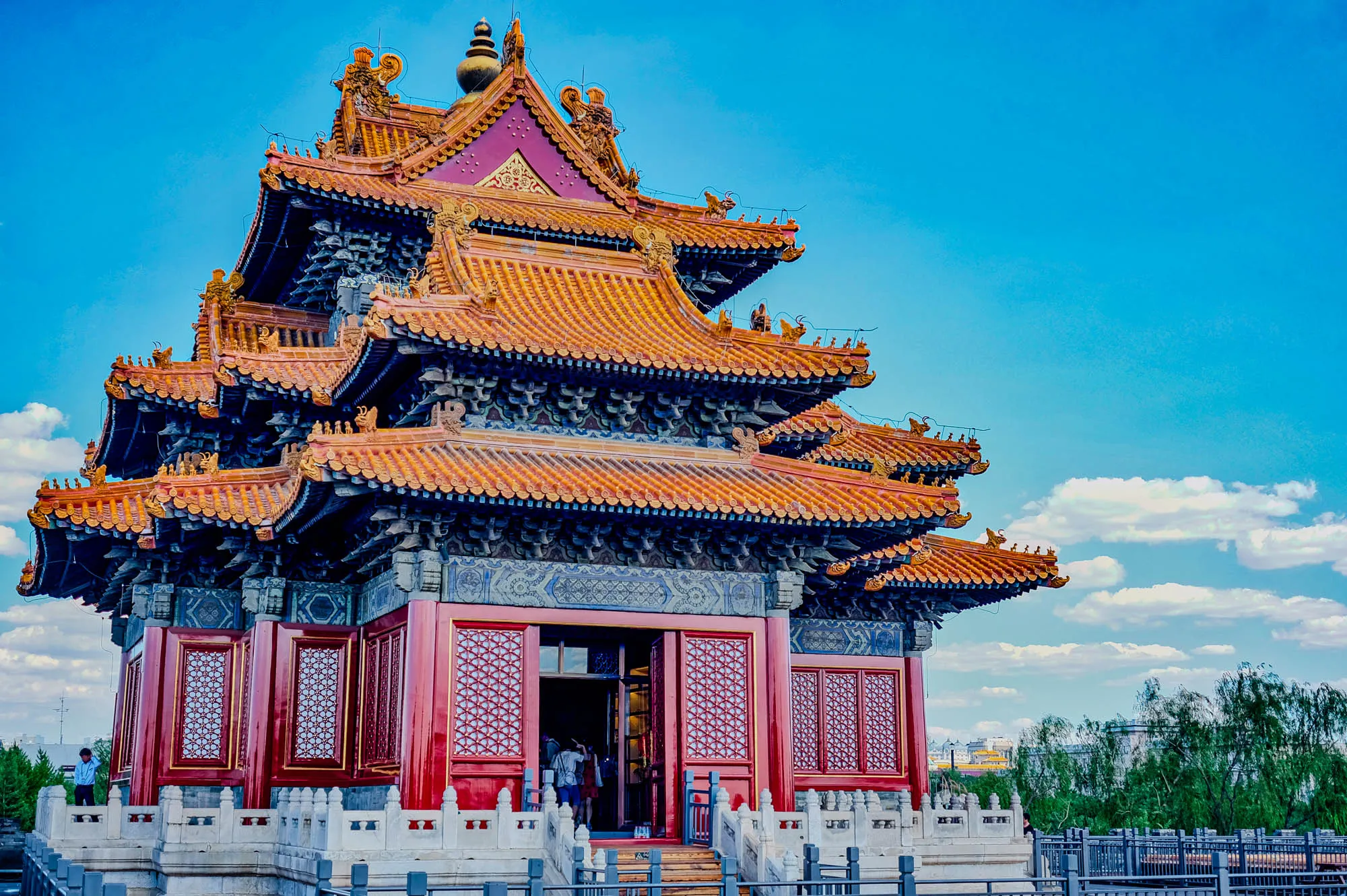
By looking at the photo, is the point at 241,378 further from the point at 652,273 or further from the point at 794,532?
the point at 794,532

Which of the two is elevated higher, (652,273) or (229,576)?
(652,273)

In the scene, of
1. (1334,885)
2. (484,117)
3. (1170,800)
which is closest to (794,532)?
(1334,885)

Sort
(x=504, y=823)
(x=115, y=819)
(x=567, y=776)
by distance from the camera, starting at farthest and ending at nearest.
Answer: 1. (x=567, y=776)
2. (x=115, y=819)
3. (x=504, y=823)

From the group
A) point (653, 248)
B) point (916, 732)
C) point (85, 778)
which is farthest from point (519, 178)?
point (85, 778)

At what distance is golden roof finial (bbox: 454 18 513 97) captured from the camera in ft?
113

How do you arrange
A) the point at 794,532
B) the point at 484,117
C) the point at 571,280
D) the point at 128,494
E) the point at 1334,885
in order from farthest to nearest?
the point at 484,117, the point at 571,280, the point at 128,494, the point at 794,532, the point at 1334,885

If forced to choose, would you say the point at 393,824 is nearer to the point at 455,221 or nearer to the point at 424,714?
the point at 424,714

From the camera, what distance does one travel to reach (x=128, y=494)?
85.3 feet

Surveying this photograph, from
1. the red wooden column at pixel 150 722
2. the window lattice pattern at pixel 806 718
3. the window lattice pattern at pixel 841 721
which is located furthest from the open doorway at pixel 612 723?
the red wooden column at pixel 150 722

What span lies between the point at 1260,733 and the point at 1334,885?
29417 millimetres

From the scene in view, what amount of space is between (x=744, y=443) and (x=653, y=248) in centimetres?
537

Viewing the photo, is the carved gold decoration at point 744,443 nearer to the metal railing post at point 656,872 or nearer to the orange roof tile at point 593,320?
the orange roof tile at point 593,320

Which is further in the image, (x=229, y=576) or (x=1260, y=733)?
(x=1260, y=733)

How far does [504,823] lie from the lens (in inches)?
776
